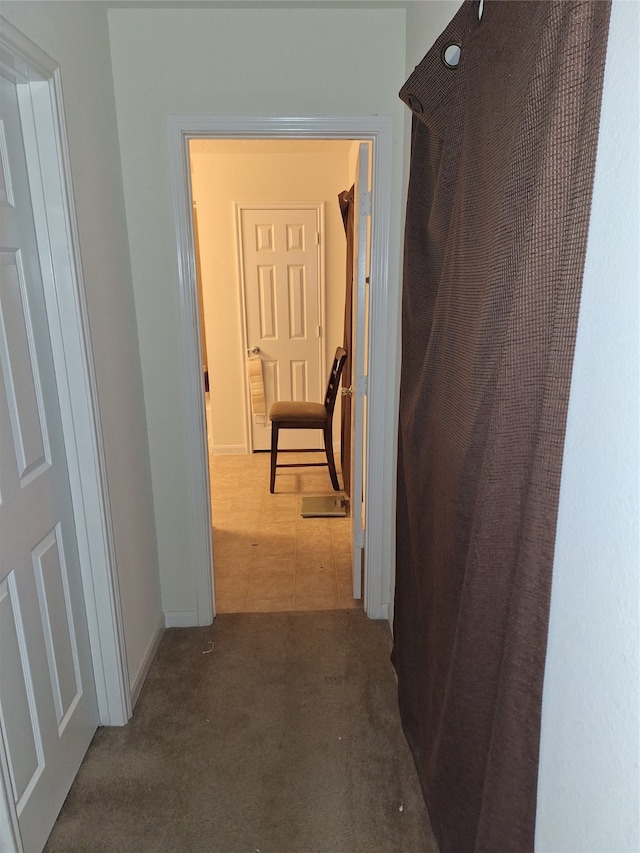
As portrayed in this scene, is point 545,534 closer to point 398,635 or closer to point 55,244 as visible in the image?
point 398,635

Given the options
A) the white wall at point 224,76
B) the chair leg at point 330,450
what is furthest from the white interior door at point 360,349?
the chair leg at point 330,450

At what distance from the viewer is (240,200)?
437cm

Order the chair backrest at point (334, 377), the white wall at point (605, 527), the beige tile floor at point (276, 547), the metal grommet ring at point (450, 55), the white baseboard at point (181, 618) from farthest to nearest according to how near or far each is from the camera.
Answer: the chair backrest at point (334, 377), the beige tile floor at point (276, 547), the white baseboard at point (181, 618), the metal grommet ring at point (450, 55), the white wall at point (605, 527)

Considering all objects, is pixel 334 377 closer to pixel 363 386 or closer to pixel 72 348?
pixel 363 386

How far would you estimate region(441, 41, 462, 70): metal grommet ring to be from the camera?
1.26 m

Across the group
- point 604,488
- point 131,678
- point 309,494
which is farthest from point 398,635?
point 309,494

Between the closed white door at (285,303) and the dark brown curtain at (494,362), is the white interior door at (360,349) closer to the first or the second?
the dark brown curtain at (494,362)

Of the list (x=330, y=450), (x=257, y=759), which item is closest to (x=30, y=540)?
(x=257, y=759)

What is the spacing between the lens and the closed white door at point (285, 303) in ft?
14.5

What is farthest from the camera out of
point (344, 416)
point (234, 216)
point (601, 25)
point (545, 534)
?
point (234, 216)

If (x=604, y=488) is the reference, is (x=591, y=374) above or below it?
above

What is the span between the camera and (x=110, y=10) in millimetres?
1878

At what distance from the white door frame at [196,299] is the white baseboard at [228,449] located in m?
2.50

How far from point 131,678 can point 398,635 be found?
3.23ft
